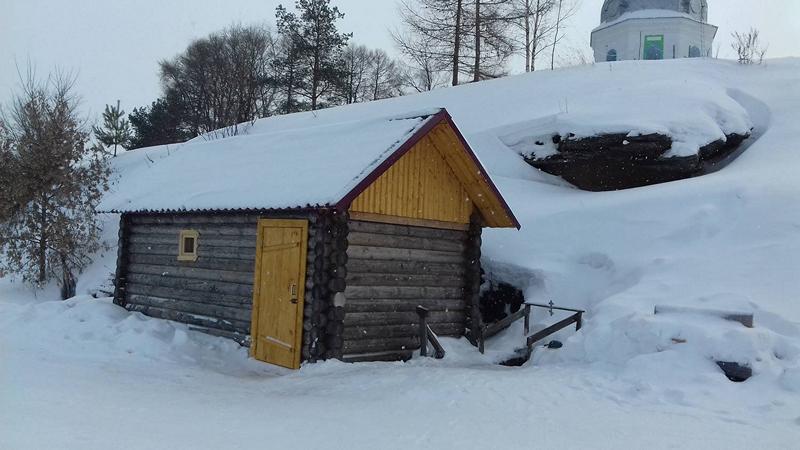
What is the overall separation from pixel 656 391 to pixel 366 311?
15.0 ft

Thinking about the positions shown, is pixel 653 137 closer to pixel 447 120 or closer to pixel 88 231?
pixel 447 120

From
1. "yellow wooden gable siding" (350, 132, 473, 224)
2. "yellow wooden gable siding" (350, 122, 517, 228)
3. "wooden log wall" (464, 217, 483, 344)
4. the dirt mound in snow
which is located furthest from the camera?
the dirt mound in snow

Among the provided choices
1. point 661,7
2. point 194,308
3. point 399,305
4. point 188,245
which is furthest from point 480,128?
point 661,7

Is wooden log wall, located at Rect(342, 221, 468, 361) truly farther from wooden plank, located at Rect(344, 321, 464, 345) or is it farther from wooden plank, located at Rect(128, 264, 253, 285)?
wooden plank, located at Rect(128, 264, 253, 285)

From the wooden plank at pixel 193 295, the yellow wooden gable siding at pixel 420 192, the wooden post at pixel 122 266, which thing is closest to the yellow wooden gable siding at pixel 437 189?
the yellow wooden gable siding at pixel 420 192

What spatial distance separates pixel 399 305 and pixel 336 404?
154 inches

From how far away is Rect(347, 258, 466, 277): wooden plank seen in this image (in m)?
10.3

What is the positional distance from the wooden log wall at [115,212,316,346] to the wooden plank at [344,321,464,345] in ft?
6.32

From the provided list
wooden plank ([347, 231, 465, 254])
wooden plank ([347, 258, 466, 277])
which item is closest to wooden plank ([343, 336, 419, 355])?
wooden plank ([347, 258, 466, 277])

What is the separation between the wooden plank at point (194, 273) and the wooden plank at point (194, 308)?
48cm

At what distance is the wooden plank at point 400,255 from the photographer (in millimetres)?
10273

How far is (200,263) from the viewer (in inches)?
467

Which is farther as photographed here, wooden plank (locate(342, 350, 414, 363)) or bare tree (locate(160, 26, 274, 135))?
Answer: bare tree (locate(160, 26, 274, 135))

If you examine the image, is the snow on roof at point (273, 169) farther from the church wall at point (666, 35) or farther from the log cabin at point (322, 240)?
the church wall at point (666, 35)
